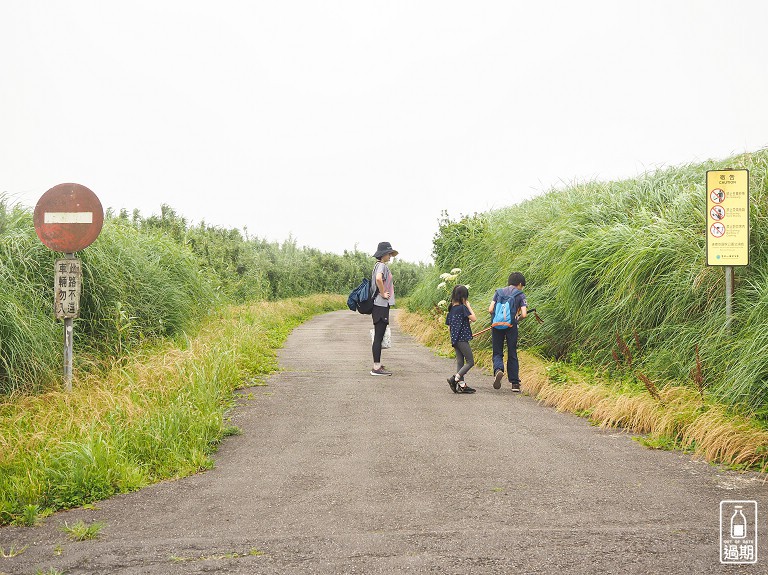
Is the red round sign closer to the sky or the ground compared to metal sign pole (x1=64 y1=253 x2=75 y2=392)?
closer to the sky

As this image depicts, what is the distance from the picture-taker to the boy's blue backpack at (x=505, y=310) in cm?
920

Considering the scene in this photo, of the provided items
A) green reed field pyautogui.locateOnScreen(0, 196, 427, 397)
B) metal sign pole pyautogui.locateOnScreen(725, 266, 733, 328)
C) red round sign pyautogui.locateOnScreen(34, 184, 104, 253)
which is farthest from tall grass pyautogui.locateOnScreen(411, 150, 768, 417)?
red round sign pyautogui.locateOnScreen(34, 184, 104, 253)

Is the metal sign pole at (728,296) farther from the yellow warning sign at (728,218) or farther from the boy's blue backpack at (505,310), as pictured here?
the boy's blue backpack at (505,310)

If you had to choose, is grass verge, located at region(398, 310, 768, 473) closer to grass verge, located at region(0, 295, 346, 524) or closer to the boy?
the boy

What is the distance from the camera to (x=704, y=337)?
720 centimetres

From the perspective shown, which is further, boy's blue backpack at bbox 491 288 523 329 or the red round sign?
boy's blue backpack at bbox 491 288 523 329

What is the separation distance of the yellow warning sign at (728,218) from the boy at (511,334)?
272cm

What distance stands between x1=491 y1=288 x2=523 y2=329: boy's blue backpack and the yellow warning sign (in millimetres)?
2829

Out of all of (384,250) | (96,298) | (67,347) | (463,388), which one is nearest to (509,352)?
(463,388)

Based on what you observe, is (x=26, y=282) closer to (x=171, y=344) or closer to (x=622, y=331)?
(x=171, y=344)

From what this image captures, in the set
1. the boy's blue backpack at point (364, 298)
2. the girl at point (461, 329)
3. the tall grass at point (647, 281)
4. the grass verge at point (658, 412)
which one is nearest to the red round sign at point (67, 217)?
the boy's blue backpack at point (364, 298)

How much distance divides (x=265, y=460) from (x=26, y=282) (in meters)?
5.20

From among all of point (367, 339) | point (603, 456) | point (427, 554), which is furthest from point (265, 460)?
point (367, 339)

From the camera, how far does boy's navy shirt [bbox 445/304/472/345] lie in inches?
358
